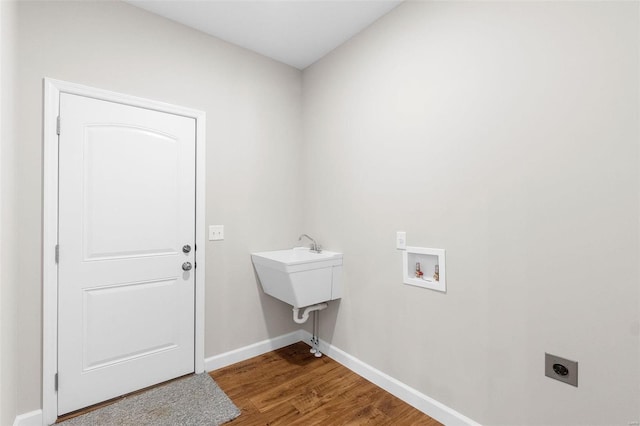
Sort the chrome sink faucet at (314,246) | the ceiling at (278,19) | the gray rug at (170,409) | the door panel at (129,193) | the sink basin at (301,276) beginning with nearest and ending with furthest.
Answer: the gray rug at (170,409)
the door panel at (129,193)
the ceiling at (278,19)
the sink basin at (301,276)
the chrome sink faucet at (314,246)

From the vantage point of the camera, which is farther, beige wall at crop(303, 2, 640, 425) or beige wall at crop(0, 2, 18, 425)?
beige wall at crop(0, 2, 18, 425)

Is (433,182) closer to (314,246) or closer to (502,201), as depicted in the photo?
(502,201)

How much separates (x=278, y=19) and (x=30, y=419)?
9.86ft

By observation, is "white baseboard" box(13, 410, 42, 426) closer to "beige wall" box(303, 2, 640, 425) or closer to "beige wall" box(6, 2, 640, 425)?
"beige wall" box(6, 2, 640, 425)

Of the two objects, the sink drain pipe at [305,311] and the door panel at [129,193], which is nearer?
the door panel at [129,193]

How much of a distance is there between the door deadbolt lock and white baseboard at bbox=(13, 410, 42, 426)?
2.79m

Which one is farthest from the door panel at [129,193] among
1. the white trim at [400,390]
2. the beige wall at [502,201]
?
the white trim at [400,390]

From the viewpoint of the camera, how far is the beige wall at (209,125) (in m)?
1.72

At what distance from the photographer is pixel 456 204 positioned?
5.72 ft

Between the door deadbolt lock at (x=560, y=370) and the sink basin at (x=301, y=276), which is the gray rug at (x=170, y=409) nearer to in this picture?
the sink basin at (x=301, y=276)

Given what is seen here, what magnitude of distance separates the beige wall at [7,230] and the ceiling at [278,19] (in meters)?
0.88

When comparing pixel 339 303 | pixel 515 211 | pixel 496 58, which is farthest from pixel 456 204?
pixel 339 303

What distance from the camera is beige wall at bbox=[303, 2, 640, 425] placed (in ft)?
4.00

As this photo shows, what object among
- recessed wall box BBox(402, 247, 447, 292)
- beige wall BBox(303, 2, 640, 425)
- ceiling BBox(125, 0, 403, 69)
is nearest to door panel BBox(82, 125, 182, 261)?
ceiling BBox(125, 0, 403, 69)
